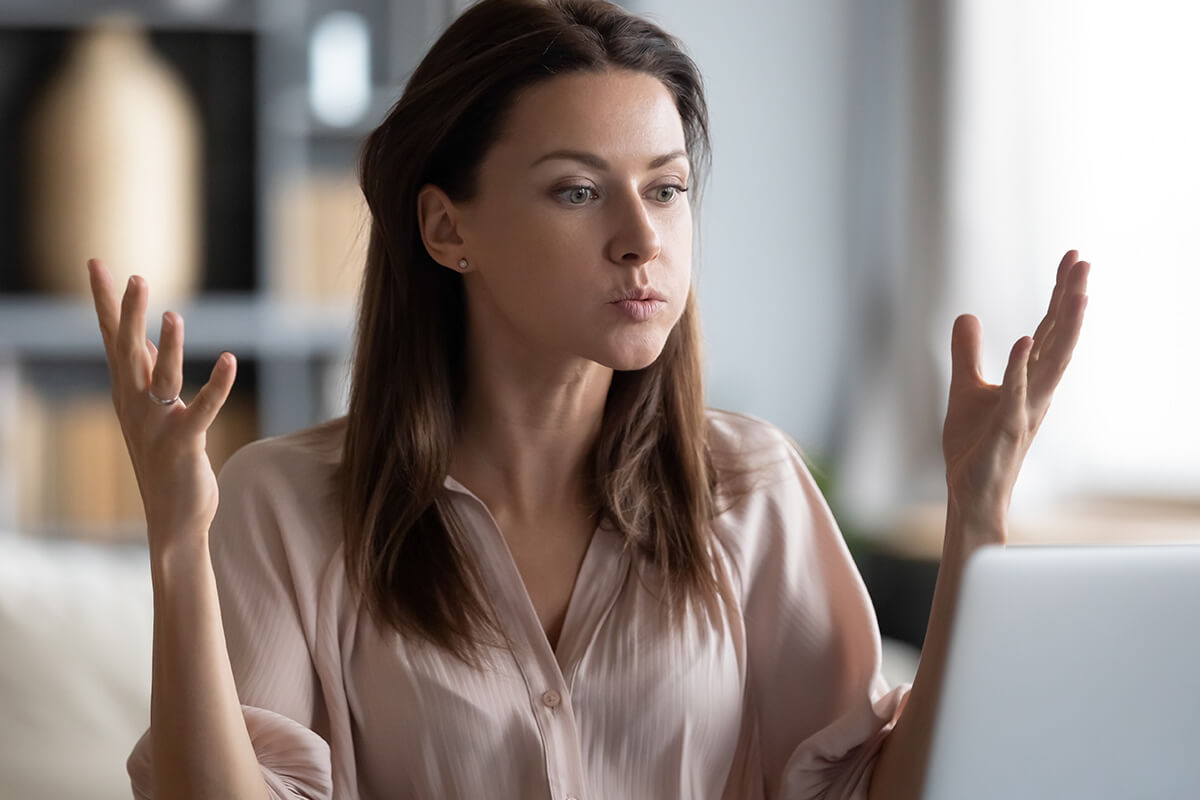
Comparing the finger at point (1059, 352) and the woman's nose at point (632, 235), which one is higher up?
the woman's nose at point (632, 235)

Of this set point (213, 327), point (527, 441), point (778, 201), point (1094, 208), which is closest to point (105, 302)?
point (527, 441)

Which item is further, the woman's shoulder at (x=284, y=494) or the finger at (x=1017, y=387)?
the woman's shoulder at (x=284, y=494)

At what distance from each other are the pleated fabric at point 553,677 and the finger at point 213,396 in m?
0.32

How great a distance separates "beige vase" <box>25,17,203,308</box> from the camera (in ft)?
9.34

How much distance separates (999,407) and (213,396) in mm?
596

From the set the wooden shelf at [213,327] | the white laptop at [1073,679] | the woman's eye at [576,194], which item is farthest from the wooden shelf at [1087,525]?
the white laptop at [1073,679]

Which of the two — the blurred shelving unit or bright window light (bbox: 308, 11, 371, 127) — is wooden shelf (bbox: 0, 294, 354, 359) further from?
bright window light (bbox: 308, 11, 371, 127)

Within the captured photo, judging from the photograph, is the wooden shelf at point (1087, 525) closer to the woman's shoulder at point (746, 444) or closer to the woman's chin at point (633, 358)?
the woman's shoulder at point (746, 444)

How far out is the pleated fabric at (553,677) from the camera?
1.20m

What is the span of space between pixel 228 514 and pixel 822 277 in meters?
2.21

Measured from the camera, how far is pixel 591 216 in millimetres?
1171

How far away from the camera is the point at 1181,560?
2.35ft

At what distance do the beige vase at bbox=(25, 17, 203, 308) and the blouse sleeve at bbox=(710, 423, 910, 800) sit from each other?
1.91m

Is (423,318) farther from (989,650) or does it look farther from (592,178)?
(989,650)
